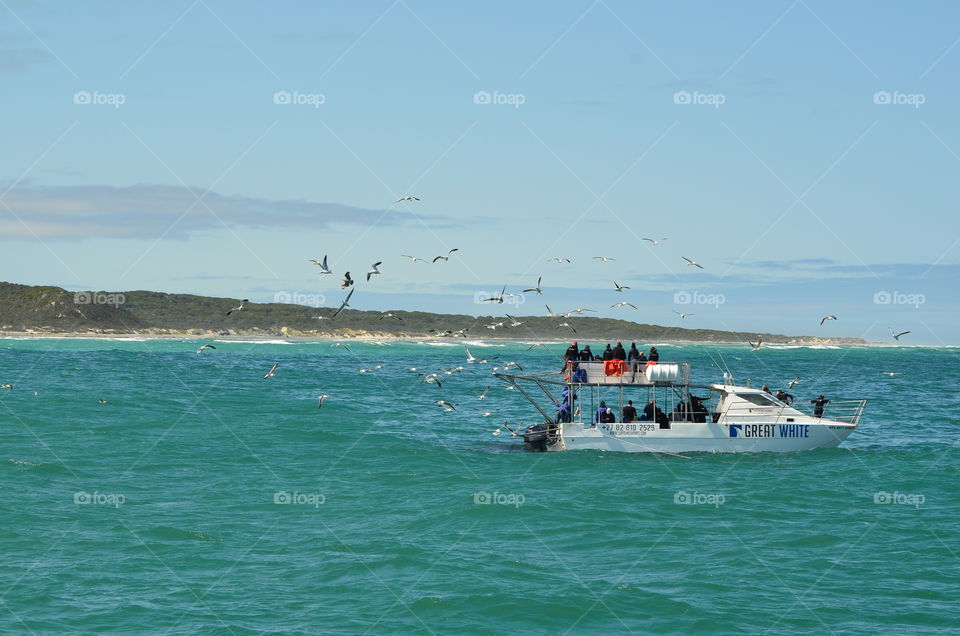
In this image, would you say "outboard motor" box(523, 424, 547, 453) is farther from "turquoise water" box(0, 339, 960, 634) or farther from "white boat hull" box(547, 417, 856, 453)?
→ "white boat hull" box(547, 417, 856, 453)

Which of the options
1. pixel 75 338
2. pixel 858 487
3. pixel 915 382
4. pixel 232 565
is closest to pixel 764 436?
pixel 858 487

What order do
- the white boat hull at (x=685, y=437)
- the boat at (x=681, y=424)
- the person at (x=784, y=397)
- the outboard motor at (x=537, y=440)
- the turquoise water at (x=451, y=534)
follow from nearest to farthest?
the turquoise water at (x=451, y=534)
the boat at (x=681, y=424)
the white boat hull at (x=685, y=437)
the outboard motor at (x=537, y=440)
the person at (x=784, y=397)

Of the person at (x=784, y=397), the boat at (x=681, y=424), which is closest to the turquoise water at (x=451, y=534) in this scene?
the boat at (x=681, y=424)

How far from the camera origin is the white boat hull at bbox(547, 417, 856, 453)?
38062 millimetres

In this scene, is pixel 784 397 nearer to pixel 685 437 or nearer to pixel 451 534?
pixel 685 437

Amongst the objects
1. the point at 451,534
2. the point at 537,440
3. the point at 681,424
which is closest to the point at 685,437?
the point at 681,424

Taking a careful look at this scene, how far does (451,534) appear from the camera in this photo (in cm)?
2586

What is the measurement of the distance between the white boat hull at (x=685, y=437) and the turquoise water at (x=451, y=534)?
1.82ft

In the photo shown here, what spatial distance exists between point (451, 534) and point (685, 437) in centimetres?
1511

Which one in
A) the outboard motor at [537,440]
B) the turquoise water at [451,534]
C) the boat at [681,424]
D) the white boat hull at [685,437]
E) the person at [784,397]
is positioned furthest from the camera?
the person at [784,397]

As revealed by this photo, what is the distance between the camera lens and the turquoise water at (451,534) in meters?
19.6

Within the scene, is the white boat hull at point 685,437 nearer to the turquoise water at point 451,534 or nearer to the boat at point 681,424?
the boat at point 681,424

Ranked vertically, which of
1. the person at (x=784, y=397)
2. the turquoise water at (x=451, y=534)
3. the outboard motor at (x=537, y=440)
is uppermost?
the person at (x=784, y=397)

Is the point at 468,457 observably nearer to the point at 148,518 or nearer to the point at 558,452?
the point at 558,452
